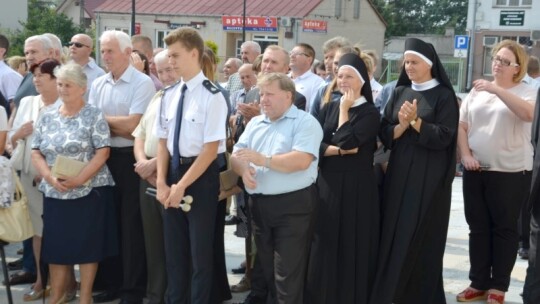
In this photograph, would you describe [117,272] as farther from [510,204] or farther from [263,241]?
[510,204]

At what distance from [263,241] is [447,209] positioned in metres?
1.43

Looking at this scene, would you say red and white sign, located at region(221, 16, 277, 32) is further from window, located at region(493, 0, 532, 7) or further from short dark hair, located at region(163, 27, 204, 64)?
short dark hair, located at region(163, 27, 204, 64)

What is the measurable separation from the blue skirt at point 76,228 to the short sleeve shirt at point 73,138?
0.26ft

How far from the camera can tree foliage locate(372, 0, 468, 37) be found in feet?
278

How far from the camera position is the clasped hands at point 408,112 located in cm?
552

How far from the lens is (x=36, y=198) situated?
6543mm

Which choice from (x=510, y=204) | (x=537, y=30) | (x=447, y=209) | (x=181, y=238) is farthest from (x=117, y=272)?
(x=537, y=30)

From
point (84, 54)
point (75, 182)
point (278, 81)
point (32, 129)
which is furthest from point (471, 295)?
point (84, 54)

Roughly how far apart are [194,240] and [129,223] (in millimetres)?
950

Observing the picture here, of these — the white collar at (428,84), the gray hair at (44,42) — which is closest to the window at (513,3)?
the gray hair at (44,42)

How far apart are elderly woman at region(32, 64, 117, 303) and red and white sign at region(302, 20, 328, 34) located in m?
41.1

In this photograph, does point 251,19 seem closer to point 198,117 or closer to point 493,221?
point 493,221

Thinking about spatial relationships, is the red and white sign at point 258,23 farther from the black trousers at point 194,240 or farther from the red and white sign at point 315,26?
the black trousers at point 194,240

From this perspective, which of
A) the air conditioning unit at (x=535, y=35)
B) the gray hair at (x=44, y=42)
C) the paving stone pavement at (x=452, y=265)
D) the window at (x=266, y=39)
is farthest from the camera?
the window at (x=266, y=39)
